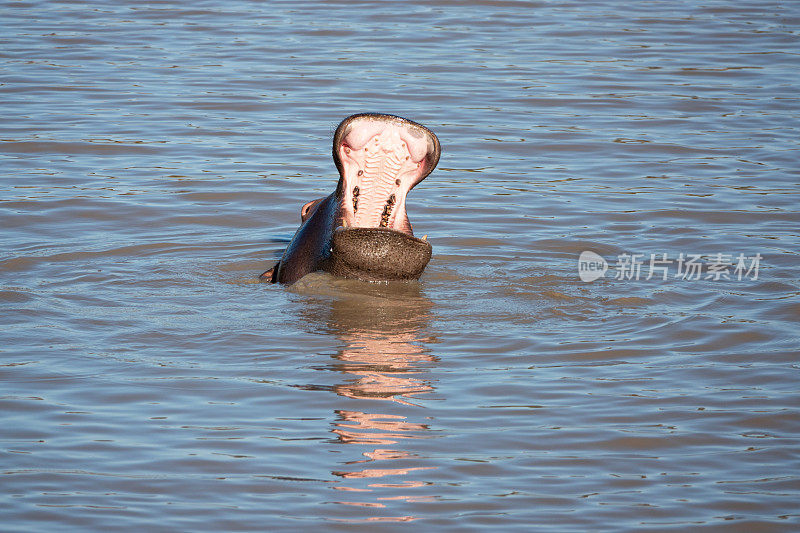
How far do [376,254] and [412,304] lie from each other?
18.9 inches

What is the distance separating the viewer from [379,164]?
6699 mm

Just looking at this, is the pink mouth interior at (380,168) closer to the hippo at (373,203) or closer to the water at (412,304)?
the hippo at (373,203)

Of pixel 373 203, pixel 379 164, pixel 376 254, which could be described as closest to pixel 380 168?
pixel 379 164

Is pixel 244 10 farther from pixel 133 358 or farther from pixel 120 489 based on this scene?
pixel 120 489

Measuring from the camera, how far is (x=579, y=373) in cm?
608

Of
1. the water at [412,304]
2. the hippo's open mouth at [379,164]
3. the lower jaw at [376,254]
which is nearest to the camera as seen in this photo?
the water at [412,304]

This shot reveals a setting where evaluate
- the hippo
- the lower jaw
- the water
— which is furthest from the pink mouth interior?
the water

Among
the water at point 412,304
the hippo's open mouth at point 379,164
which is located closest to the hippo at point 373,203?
the hippo's open mouth at point 379,164

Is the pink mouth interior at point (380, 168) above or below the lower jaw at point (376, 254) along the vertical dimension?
above

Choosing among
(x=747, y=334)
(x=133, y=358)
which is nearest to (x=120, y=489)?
(x=133, y=358)

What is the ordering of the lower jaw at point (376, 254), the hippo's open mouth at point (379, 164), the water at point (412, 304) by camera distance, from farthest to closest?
1. the lower jaw at point (376, 254)
2. the hippo's open mouth at point (379, 164)
3. the water at point (412, 304)

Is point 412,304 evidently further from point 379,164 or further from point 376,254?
point 379,164

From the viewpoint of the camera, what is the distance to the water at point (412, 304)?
4.80 metres

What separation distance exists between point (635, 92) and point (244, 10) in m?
7.20
